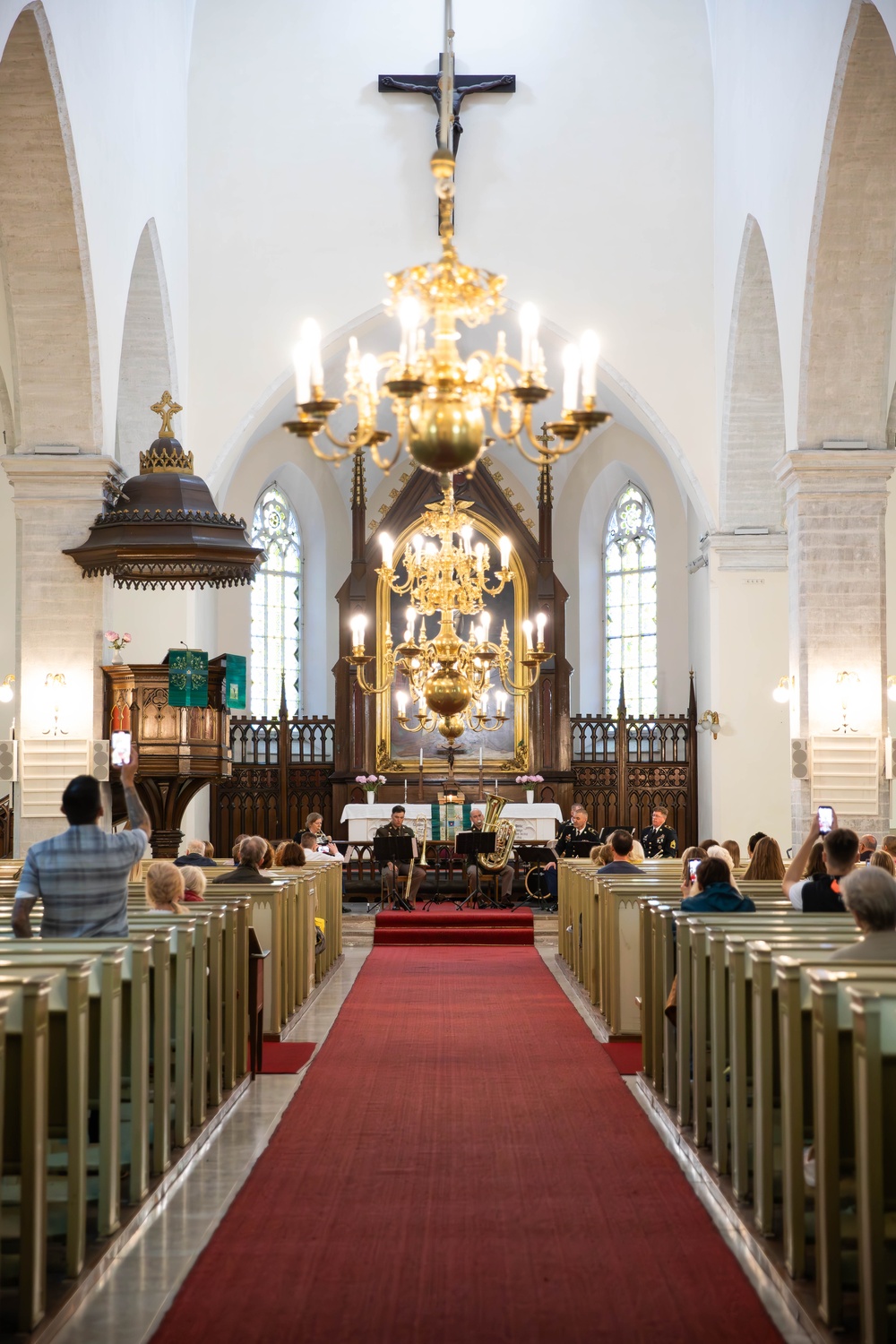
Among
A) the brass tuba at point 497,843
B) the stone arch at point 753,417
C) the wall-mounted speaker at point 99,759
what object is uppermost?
the stone arch at point 753,417

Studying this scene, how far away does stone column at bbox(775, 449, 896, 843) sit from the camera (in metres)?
13.5

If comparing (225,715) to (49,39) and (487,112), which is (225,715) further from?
(487,112)

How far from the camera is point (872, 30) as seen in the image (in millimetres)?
11672

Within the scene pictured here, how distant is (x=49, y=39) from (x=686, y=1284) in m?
10.8

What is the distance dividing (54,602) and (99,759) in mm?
1453

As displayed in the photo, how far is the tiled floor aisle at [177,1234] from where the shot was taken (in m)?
3.73

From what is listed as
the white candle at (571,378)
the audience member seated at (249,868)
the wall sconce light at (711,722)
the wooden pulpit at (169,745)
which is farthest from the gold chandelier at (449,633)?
the wall sconce light at (711,722)

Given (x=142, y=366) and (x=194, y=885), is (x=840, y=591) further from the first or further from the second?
(x=142, y=366)

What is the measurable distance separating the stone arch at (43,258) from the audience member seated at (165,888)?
288 inches

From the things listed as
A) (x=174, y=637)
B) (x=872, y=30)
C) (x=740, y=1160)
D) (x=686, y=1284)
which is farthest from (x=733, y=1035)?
(x=174, y=637)

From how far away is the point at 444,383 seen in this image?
565cm

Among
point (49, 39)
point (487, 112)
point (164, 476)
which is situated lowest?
point (164, 476)

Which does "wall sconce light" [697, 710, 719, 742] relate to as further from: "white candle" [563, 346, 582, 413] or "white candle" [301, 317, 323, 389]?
"white candle" [301, 317, 323, 389]

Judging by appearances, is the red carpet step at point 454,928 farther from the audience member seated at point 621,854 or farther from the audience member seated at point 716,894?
the audience member seated at point 716,894
